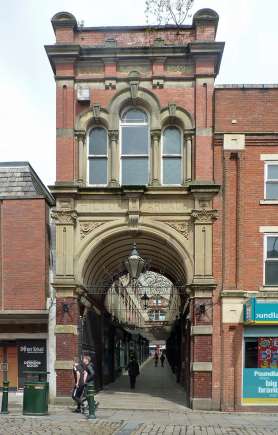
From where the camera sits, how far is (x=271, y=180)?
20.4 metres

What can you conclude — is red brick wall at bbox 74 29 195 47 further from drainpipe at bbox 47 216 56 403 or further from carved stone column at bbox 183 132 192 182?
drainpipe at bbox 47 216 56 403

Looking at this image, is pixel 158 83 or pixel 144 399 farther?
pixel 144 399

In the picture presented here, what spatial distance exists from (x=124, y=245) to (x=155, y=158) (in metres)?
3.33

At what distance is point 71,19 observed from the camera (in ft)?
68.6

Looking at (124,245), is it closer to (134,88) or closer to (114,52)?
(134,88)

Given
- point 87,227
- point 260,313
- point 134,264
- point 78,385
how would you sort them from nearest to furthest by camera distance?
point 78,385
point 134,264
point 260,313
point 87,227

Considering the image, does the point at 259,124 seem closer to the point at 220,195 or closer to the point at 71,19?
the point at 220,195

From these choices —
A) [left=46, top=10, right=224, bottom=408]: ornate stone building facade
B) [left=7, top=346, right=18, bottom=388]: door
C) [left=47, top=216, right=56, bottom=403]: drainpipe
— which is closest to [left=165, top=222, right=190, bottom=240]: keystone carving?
[left=46, top=10, right=224, bottom=408]: ornate stone building facade

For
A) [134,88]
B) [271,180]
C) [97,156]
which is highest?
[134,88]

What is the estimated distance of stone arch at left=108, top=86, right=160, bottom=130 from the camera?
20.8m

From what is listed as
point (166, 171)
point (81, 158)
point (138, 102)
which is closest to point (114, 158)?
point (81, 158)

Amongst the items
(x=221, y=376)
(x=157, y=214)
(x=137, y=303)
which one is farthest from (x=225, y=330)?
(x=137, y=303)

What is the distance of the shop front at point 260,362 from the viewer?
19.7m

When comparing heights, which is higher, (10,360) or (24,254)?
(24,254)
